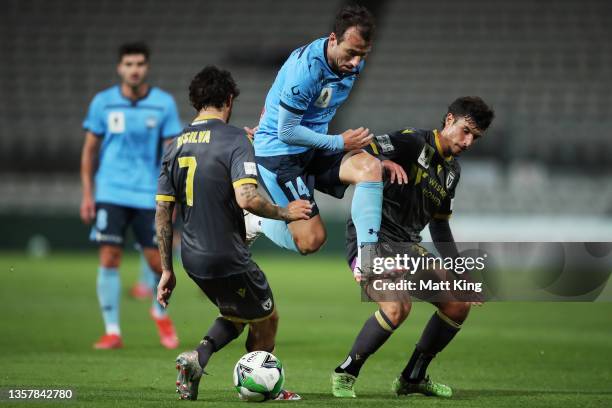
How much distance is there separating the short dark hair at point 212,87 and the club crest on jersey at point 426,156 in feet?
4.24

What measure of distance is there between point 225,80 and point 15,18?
1952 cm

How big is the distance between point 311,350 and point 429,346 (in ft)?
7.74

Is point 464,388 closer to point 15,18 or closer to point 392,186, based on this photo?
point 392,186

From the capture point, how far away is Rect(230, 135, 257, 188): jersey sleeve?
5.58 meters

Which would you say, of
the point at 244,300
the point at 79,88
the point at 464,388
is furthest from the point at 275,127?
the point at 79,88

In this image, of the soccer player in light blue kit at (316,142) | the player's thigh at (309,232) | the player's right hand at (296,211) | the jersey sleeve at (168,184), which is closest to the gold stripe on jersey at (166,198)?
the jersey sleeve at (168,184)

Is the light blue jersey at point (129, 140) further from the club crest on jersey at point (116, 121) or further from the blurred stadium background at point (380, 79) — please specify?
the blurred stadium background at point (380, 79)

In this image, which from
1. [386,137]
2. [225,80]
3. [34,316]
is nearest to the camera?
[225,80]

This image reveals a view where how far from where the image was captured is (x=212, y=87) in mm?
5785

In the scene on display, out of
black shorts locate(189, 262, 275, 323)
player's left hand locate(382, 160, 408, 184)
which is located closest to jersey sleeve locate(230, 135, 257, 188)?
black shorts locate(189, 262, 275, 323)

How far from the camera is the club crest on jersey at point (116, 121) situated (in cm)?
894

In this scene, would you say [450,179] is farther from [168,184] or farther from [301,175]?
[168,184]

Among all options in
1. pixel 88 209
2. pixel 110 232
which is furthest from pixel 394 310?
pixel 88 209

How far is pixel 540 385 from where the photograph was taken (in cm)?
681
